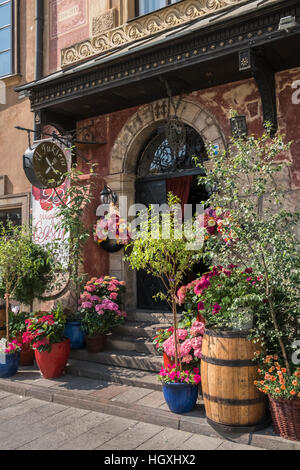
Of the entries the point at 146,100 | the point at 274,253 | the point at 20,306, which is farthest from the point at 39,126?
the point at 274,253

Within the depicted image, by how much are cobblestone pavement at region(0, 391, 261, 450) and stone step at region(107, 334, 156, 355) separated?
1.45 meters

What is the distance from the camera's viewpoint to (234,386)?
382cm

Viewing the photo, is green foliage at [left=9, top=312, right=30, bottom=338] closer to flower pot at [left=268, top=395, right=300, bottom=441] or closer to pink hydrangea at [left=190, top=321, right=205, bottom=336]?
pink hydrangea at [left=190, top=321, right=205, bottom=336]

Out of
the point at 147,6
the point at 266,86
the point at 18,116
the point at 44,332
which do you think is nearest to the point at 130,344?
the point at 44,332

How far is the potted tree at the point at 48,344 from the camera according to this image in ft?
18.2

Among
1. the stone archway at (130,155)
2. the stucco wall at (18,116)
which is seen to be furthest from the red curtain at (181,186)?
the stucco wall at (18,116)

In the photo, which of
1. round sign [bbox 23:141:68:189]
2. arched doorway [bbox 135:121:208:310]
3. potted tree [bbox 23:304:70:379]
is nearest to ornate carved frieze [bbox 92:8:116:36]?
arched doorway [bbox 135:121:208:310]

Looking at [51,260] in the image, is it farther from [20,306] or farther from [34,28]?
[34,28]

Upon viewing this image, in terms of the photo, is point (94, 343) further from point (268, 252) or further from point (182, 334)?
point (268, 252)

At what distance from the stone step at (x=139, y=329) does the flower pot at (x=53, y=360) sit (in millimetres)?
1143

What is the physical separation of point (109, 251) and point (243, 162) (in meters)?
3.81

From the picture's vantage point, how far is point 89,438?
3.98m

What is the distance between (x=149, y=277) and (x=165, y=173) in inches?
70.9

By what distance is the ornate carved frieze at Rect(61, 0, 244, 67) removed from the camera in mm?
6301
